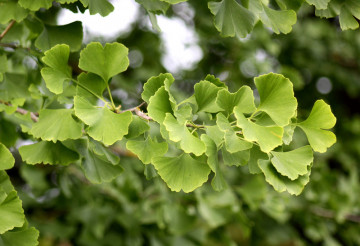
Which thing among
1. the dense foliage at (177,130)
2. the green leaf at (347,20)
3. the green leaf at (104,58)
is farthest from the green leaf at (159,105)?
the green leaf at (347,20)

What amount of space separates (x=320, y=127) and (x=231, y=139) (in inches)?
6.5

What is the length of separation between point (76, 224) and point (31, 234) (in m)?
1.07

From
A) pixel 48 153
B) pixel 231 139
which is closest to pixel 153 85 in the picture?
pixel 231 139

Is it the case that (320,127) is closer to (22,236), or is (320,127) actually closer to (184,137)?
(184,137)

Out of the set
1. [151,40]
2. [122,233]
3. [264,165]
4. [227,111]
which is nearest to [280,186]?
[264,165]

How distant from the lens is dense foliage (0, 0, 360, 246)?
64 cm

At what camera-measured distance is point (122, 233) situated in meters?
1.69

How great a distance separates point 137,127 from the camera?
67 cm

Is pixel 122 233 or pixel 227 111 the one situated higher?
pixel 227 111

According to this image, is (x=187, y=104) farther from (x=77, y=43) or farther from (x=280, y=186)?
(x=77, y=43)

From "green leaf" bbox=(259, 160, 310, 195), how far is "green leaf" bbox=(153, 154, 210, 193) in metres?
0.09

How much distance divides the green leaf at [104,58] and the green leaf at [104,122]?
0.08 meters

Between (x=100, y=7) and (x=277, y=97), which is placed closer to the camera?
(x=277, y=97)

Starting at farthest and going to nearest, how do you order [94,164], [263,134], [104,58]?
1. [94,164]
2. [104,58]
3. [263,134]
